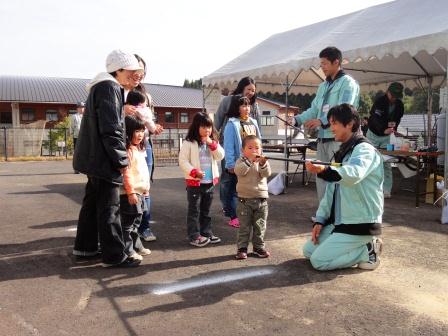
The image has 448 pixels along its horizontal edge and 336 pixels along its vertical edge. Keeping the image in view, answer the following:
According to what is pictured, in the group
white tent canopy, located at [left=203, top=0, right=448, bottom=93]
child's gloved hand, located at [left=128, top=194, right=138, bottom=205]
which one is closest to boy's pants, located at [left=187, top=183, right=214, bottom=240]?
child's gloved hand, located at [left=128, top=194, right=138, bottom=205]

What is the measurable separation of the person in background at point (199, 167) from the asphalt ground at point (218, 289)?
0.71 feet

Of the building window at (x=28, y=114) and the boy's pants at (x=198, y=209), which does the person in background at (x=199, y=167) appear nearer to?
the boy's pants at (x=198, y=209)

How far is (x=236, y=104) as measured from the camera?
16.5ft

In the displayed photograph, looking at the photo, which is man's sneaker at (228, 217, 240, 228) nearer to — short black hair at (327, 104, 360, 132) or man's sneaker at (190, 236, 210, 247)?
man's sneaker at (190, 236, 210, 247)

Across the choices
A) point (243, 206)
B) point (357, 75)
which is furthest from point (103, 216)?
point (357, 75)

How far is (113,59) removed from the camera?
3.74 m

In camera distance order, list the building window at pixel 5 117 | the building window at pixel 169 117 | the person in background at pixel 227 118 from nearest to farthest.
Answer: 1. the person in background at pixel 227 118
2. the building window at pixel 5 117
3. the building window at pixel 169 117

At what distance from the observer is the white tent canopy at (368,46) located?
640cm

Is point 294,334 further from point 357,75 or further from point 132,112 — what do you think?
point 357,75

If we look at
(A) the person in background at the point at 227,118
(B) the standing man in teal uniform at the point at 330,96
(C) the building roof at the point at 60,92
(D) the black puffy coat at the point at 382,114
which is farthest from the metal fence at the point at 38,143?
(B) the standing man in teal uniform at the point at 330,96

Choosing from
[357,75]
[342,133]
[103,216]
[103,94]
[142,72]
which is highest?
[357,75]

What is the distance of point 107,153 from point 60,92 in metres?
35.0

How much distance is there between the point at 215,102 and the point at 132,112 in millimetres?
8017

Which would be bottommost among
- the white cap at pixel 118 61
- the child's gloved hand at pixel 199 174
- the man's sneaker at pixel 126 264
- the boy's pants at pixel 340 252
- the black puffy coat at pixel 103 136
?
the man's sneaker at pixel 126 264
